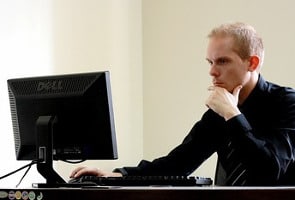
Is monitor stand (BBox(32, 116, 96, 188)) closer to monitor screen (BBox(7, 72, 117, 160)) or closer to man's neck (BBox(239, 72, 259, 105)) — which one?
monitor screen (BBox(7, 72, 117, 160))

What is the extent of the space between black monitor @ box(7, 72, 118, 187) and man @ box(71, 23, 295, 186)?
0.27 meters

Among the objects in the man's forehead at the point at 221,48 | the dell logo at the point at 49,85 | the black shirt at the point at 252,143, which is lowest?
the black shirt at the point at 252,143

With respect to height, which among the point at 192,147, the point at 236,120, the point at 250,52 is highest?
the point at 250,52

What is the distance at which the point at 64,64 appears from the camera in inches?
122

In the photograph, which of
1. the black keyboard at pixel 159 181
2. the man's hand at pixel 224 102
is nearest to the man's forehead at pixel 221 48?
the man's hand at pixel 224 102

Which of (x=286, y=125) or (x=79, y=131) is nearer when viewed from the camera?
(x=79, y=131)

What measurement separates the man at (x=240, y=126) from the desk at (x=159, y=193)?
0.60 meters

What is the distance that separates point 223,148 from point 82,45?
1.41 metres

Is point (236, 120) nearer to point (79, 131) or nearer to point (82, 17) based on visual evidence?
point (79, 131)

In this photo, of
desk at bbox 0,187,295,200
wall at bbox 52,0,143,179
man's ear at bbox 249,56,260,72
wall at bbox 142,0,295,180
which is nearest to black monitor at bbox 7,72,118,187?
desk at bbox 0,187,295,200

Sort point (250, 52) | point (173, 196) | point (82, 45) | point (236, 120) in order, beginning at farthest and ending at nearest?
1. point (82, 45)
2. point (250, 52)
3. point (236, 120)
4. point (173, 196)

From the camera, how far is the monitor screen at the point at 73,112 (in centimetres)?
167

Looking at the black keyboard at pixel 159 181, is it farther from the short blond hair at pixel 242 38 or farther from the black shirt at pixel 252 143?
the short blond hair at pixel 242 38

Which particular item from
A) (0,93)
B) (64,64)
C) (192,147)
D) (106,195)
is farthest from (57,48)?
(106,195)
